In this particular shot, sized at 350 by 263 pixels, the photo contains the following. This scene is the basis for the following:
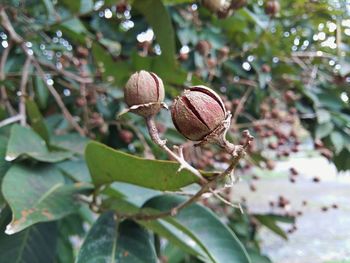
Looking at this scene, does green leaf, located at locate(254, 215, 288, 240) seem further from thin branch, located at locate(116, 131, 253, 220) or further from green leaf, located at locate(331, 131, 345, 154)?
thin branch, located at locate(116, 131, 253, 220)

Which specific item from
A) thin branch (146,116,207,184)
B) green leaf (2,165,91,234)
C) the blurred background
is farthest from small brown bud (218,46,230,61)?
thin branch (146,116,207,184)

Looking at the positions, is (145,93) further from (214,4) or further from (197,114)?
(214,4)

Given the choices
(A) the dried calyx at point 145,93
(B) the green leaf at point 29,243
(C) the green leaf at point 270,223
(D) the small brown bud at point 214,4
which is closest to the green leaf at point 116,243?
(B) the green leaf at point 29,243

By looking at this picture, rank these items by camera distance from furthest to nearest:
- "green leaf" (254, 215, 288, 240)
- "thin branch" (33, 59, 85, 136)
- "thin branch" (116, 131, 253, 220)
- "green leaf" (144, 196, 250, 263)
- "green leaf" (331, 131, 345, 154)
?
"green leaf" (254, 215, 288, 240)
"green leaf" (331, 131, 345, 154)
"thin branch" (33, 59, 85, 136)
"green leaf" (144, 196, 250, 263)
"thin branch" (116, 131, 253, 220)

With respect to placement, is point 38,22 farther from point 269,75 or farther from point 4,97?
point 269,75

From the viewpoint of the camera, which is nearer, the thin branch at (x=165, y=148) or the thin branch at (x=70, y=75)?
the thin branch at (x=165, y=148)

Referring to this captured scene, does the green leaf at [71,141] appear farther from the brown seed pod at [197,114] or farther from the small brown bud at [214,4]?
the brown seed pod at [197,114]

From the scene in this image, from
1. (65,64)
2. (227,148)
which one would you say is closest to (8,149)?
(227,148)
